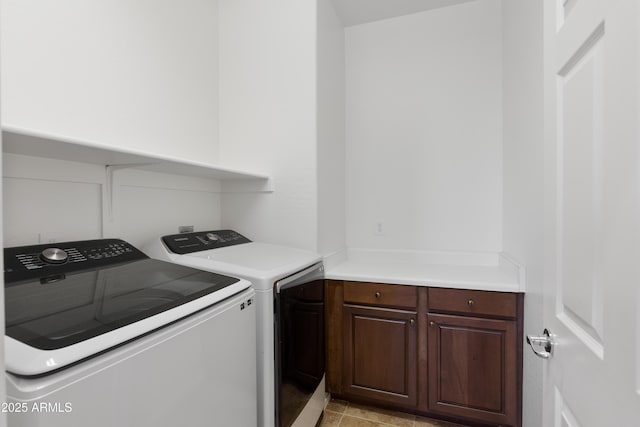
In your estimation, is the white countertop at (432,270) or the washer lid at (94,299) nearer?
the washer lid at (94,299)

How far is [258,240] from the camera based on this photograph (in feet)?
6.86

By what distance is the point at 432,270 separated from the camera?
2062 millimetres

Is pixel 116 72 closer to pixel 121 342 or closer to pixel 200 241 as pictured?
pixel 200 241

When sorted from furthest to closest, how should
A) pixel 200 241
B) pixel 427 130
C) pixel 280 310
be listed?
1. pixel 427 130
2. pixel 200 241
3. pixel 280 310

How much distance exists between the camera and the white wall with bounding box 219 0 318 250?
193cm

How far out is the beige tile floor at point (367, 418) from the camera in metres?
1.83

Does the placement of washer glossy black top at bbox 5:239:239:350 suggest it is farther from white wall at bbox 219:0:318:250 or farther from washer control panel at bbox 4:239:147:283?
white wall at bbox 219:0:318:250

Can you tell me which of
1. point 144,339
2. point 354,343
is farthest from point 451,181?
point 144,339

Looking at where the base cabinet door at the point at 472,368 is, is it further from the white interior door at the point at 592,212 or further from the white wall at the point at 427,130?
the white interior door at the point at 592,212

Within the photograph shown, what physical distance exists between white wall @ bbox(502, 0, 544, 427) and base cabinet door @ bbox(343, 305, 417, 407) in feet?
1.93

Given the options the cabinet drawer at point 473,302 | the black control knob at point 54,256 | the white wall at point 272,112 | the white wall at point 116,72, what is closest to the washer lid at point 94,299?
the black control knob at point 54,256

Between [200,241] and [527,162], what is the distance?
5.83 ft

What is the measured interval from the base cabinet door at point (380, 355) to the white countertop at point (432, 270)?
209 millimetres

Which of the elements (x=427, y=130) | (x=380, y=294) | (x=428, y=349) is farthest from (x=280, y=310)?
(x=427, y=130)
